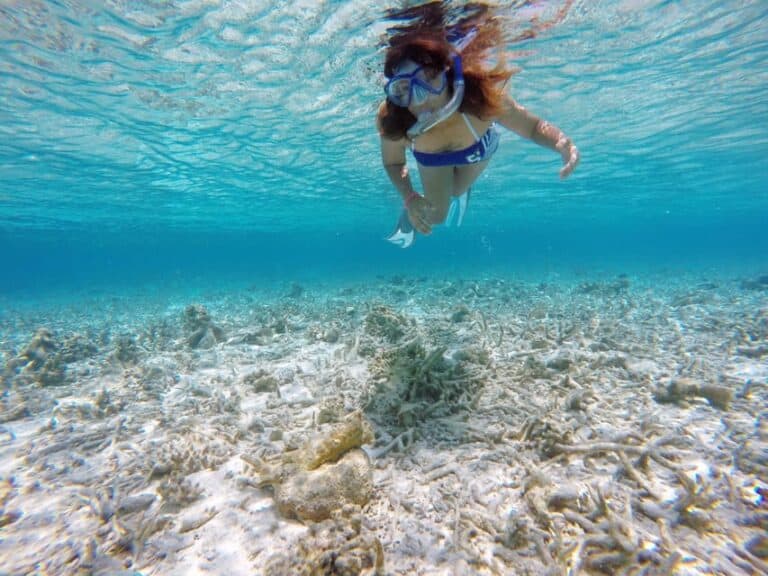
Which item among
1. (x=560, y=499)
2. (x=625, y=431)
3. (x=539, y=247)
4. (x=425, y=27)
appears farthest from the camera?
(x=539, y=247)

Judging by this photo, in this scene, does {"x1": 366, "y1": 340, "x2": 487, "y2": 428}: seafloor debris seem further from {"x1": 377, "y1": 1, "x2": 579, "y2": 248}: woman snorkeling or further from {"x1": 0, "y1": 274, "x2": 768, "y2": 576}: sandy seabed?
{"x1": 377, "y1": 1, "x2": 579, "y2": 248}: woman snorkeling

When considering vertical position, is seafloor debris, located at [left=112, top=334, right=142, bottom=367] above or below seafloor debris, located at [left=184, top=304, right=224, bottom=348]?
below

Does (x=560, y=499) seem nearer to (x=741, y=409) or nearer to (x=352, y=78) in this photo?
(x=741, y=409)

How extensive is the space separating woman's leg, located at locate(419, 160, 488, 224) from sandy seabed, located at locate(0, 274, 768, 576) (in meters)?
2.37

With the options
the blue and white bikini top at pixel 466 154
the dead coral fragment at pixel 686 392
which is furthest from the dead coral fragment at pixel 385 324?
the dead coral fragment at pixel 686 392

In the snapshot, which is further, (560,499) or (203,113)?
(203,113)

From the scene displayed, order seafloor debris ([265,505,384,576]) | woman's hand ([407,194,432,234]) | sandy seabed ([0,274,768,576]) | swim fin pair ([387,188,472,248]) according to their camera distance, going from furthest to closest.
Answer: swim fin pair ([387,188,472,248]) → woman's hand ([407,194,432,234]) → sandy seabed ([0,274,768,576]) → seafloor debris ([265,505,384,576])

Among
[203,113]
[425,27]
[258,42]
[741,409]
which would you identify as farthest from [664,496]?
[203,113]

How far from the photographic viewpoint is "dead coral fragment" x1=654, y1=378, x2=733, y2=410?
4.67m

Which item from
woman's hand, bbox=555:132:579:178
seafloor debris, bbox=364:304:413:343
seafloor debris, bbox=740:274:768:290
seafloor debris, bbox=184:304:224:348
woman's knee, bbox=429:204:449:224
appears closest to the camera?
woman's hand, bbox=555:132:579:178

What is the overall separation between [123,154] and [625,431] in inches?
919

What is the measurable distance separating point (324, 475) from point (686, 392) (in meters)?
4.99

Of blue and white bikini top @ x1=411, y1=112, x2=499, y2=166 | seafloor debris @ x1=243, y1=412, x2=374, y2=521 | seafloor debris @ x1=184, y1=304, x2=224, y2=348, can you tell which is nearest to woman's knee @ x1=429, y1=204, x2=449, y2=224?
blue and white bikini top @ x1=411, y1=112, x2=499, y2=166

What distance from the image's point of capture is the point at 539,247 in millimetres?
173125
